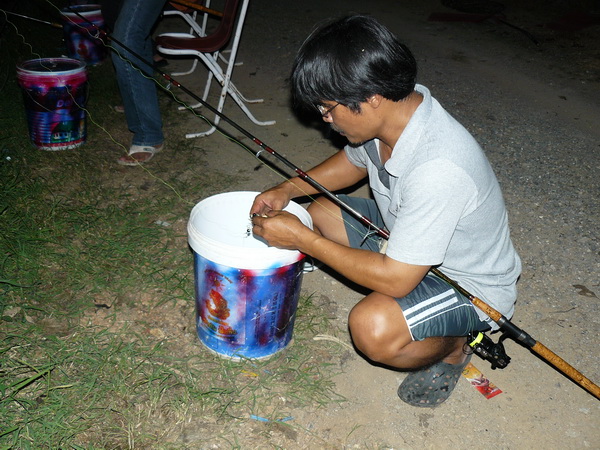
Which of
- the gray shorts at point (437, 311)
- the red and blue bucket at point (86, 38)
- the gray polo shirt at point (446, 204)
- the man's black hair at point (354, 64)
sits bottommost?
the red and blue bucket at point (86, 38)

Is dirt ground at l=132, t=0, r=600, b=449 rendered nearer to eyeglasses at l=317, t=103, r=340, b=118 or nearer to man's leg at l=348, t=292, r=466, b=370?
man's leg at l=348, t=292, r=466, b=370

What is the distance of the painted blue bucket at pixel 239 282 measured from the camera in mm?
1891

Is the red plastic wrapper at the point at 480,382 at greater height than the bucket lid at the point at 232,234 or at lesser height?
lesser

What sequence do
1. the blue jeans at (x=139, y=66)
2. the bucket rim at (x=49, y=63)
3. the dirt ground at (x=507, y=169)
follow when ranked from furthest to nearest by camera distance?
the bucket rim at (x=49, y=63)
the blue jeans at (x=139, y=66)
the dirt ground at (x=507, y=169)

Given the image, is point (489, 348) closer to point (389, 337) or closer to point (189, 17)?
point (389, 337)

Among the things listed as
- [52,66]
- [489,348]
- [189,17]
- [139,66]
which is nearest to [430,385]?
[489,348]

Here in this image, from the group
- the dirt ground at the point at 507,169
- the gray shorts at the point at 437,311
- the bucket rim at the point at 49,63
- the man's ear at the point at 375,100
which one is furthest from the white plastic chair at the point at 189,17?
the gray shorts at the point at 437,311

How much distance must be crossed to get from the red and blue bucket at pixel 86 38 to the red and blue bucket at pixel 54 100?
1.46 m

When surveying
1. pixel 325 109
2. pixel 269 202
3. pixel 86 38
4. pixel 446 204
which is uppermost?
pixel 325 109

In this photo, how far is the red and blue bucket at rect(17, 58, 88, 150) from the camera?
11.1 feet

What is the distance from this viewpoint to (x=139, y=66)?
3402mm

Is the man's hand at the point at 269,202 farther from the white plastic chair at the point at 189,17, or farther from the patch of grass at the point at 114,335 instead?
the white plastic chair at the point at 189,17

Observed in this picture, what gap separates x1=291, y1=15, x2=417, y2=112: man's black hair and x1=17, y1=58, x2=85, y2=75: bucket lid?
236 centimetres

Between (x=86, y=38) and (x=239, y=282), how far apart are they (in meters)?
4.19
